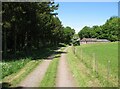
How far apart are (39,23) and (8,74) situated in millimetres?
35232

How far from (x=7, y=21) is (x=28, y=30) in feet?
67.0

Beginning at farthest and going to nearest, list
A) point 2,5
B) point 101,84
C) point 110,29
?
point 110,29
point 2,5
point 101,84

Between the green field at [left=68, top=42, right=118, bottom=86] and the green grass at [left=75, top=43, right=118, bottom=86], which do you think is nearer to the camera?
the green grass at [left=75, top=43, right=118, bottom=86]

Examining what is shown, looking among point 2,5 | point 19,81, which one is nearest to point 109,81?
point 19,81

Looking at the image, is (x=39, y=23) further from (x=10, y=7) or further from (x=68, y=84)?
(x=68, y=84)

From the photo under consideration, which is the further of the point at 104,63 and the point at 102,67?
the point at 104,63

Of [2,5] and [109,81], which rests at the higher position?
[2,5]

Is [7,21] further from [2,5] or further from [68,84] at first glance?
[68,84]

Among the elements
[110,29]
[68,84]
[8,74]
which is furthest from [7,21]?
[110,29]

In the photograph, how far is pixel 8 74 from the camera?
81.0 ft

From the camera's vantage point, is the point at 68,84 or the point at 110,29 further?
the point at 110,29

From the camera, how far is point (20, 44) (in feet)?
226

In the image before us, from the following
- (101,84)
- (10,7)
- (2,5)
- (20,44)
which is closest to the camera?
(101,84)

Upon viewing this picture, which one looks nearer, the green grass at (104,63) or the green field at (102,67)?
the green grass at (104,63)
